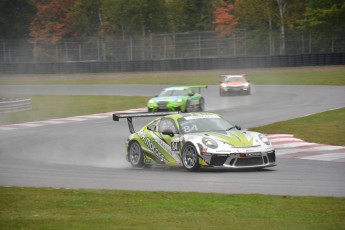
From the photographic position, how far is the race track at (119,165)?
11.7 meters

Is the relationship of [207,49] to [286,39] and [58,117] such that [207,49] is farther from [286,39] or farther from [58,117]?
[58,117]

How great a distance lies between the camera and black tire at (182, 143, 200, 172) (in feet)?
45.1

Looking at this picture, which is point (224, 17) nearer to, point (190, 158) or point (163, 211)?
point (190, 158)

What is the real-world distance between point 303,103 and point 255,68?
70.3 ft

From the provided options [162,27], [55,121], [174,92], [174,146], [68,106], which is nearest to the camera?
[174,146]

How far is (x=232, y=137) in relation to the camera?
13953 millimetres

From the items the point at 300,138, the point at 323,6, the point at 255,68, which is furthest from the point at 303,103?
the point at 323,6

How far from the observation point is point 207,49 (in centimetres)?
5828

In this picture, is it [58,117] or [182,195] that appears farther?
[58,117]

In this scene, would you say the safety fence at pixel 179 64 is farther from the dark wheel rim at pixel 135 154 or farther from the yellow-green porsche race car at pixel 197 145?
the yellow-green porsche race car at pixel 197 145

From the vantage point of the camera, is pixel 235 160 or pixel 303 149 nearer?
pixel 235 160

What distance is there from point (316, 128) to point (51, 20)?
169 feet

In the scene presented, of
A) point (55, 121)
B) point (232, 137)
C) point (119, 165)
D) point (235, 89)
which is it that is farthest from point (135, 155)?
point (235, 89)

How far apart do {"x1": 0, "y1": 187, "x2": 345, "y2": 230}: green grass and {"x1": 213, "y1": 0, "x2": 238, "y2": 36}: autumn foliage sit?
55278mm
